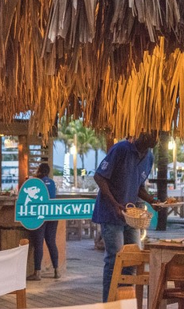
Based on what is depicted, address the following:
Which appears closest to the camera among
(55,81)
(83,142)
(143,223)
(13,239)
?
(55,81)

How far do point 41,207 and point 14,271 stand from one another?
4175mm

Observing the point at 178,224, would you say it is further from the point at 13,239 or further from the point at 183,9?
the point at 183,9

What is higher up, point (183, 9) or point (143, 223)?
point (183, 9)

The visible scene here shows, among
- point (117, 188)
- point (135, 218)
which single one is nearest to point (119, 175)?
point (117, 188)

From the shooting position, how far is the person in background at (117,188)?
17.8 ft

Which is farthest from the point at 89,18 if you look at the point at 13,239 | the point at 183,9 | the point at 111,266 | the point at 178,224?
the point at 178,224

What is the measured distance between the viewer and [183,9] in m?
3.38

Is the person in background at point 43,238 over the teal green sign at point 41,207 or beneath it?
beneath

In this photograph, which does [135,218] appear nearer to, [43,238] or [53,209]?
[53,209]

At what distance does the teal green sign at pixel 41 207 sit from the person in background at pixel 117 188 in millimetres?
2116

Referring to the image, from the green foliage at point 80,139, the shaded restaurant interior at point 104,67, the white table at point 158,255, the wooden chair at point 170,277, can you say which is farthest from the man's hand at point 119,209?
the green foliage at point 80,139

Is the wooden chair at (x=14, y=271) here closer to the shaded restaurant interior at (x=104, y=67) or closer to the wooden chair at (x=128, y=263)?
the shaded restaurant interior at (x=104, y=67)

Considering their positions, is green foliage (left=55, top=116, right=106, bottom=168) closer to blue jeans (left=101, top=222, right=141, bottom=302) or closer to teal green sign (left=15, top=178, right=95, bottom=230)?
teal green sign (left=15, top=178, right=95, bottom=230)

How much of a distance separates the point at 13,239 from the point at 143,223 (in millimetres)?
3242
